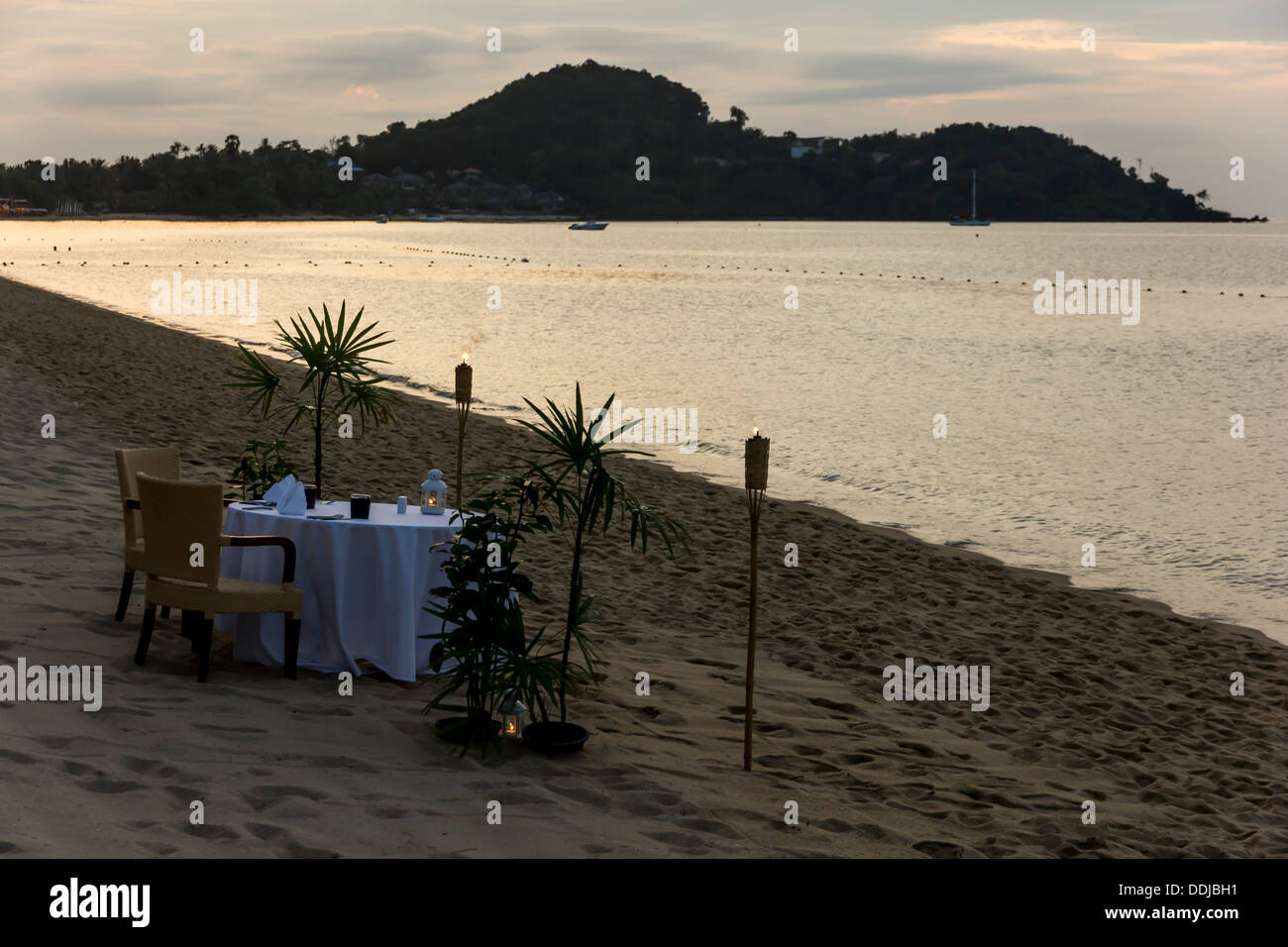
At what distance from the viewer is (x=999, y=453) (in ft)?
59.0

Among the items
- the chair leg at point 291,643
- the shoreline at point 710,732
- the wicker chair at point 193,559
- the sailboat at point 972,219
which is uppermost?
the sailboat at point 972,219

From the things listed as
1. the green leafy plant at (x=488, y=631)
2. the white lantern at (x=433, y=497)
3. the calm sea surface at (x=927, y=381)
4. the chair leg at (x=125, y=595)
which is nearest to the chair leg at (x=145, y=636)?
the chair leg at (x=125, y=595)

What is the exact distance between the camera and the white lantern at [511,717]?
507 cm

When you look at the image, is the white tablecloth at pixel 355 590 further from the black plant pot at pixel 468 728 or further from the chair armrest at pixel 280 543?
the black plant pot at pixel 468 728

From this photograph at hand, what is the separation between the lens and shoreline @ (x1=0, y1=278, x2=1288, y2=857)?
4.29m

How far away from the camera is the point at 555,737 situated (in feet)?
16.8

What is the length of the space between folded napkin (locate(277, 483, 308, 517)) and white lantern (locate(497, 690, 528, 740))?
1598 mm

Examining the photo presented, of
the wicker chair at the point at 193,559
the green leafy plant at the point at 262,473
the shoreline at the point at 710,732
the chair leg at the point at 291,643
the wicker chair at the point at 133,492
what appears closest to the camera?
the shoreline at the point at 710,732

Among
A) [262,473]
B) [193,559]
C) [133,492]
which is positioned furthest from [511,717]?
[133,492]

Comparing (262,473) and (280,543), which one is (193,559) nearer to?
(280,543)

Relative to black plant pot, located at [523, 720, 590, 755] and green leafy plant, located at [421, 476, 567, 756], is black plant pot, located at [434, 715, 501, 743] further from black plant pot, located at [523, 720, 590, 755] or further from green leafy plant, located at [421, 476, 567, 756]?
black plant pot, located at [523, 720, 590, 755]

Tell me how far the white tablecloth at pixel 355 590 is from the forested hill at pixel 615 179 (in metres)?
146

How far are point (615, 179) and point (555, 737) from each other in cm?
16781
